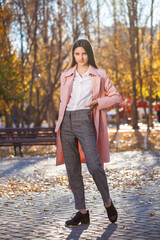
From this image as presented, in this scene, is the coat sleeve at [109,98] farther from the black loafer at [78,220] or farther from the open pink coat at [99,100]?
the black loafer at [78,220]

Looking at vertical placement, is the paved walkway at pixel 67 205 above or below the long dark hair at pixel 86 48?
below

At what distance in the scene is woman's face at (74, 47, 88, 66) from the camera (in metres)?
5.22

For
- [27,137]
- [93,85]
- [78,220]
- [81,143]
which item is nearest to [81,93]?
[93,85]

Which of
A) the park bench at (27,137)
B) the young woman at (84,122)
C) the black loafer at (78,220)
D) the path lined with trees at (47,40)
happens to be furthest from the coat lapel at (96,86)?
the path lined with trees at (47,40)

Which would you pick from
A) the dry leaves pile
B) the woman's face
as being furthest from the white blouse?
the dry leaves pile

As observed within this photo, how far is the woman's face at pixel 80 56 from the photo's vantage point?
5219mm

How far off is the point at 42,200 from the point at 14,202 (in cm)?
40

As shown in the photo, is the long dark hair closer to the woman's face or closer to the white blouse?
the woman's face

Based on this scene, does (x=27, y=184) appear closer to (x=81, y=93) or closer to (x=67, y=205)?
(x=67, y=205)

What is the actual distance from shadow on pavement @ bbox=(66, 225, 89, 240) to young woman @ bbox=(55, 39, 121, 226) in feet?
0.28

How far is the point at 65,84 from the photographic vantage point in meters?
5.25

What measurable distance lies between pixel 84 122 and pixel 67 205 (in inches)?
73.3

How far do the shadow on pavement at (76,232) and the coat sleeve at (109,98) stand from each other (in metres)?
1.29

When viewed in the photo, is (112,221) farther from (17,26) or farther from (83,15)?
(83,15)
